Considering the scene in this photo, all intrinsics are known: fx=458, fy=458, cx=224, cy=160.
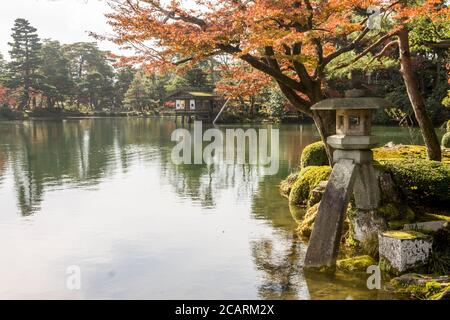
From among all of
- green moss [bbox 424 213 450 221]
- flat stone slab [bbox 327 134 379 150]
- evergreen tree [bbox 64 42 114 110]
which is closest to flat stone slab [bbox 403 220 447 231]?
green moss [bbox 424 213 450 221]

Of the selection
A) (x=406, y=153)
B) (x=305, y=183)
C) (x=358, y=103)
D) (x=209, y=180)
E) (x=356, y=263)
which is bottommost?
(x=356, y=263)

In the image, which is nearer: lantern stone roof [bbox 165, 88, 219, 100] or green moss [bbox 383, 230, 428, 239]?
green moss [bbox 383, 230, 428, 239]

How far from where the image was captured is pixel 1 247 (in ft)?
27.5

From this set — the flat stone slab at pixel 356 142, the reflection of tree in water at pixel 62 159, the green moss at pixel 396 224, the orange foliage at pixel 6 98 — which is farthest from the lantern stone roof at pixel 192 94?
the green moss at pixel 396 224

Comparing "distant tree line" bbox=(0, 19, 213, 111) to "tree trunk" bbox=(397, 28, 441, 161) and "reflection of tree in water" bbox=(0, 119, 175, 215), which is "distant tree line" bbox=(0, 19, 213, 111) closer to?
"reflection of tree in water" bbox=(0, 119, 175, 215)

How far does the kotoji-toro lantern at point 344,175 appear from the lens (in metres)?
6.99

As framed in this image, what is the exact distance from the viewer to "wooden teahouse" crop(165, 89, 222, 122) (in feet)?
158

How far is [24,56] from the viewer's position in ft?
185

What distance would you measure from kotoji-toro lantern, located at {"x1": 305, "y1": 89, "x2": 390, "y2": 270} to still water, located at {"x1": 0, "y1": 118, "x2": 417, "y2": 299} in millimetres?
453

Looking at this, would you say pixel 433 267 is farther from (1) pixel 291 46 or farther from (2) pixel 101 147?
(2) pixel 101 147

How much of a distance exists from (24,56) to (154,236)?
5473 cm

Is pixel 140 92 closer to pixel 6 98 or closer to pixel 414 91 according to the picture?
pixel 6 98

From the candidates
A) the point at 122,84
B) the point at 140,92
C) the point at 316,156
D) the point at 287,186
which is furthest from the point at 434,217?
the point at 122,84
